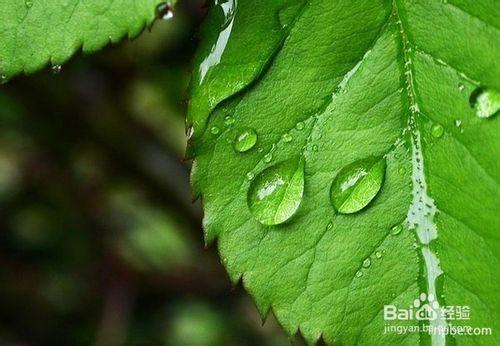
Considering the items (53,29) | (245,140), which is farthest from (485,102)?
(53,29)

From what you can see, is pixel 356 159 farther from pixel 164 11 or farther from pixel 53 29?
pixel 53 29

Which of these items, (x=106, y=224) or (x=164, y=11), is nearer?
(x=164, y=11)

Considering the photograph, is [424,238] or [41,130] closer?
[424,238]

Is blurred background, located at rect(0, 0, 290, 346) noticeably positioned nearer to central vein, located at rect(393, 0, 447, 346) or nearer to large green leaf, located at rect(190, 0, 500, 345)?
large green leaf, located at rect(190, 0, 500, 345)

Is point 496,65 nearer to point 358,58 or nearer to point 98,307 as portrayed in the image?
point 358,58

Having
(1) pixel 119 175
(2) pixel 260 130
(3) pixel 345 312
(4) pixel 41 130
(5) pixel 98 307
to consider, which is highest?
(2) pixel 260 130

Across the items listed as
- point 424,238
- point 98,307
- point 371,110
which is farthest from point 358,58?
point 98,307
